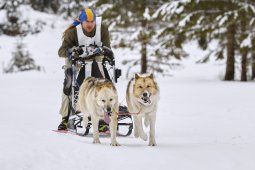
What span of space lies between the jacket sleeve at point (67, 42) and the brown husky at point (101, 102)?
0.96m

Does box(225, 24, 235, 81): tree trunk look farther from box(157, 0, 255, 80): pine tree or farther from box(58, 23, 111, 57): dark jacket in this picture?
box(58, 23, 111, 57): dark jacket

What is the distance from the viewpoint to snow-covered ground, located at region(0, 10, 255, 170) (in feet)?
17.7

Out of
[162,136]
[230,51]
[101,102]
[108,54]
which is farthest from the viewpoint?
[230,51]

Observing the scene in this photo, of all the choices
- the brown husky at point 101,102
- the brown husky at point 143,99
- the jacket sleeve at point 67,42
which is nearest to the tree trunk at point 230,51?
the jacket sleeve at point 67,42

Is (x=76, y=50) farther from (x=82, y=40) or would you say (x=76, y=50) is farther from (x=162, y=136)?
(x=162, y=136)

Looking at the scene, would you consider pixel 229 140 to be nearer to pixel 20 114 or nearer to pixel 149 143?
pixel 149 143

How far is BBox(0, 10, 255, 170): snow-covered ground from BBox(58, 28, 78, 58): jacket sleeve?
1.30 meters

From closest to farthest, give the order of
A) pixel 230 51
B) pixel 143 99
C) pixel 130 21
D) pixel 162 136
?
pixel 143 99
pixel 162 136
pixel 230 51
pixel 130 21

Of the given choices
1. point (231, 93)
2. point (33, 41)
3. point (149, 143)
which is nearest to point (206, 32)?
point (231, 93)

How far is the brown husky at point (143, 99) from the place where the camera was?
6770mm

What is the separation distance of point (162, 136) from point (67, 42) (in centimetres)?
231

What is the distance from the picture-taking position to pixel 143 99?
6.83 meters

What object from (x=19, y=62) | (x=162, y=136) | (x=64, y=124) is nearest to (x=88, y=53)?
(x=64, y=124)

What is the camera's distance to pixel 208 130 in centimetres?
920
